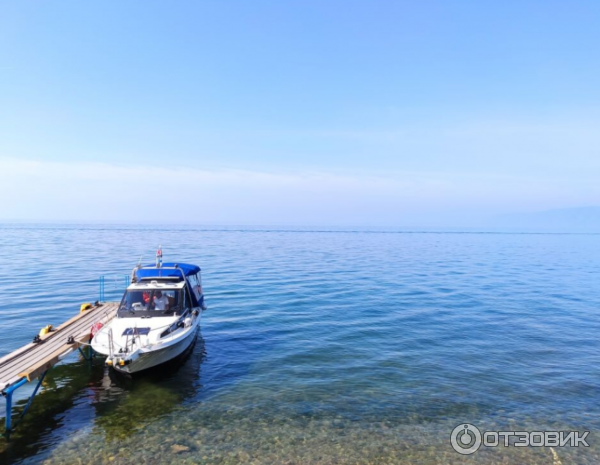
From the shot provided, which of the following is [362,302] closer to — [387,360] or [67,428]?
[387,360]

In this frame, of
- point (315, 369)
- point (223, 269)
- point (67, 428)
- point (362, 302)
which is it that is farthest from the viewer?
point (223, 269)

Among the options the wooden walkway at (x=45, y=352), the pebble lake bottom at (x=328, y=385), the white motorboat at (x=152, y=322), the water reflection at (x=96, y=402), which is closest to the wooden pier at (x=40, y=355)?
the wooden walkway at (x=45, y=352)

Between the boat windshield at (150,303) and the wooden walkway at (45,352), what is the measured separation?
4.90ft

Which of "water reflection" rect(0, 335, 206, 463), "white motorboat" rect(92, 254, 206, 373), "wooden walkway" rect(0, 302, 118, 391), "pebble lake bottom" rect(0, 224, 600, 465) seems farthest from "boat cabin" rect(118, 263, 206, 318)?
"pebble lake bottom" rect(0, 224, 600, 465)

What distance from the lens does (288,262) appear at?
55.7m

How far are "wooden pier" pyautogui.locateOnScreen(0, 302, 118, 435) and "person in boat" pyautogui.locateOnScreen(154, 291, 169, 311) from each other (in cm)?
262

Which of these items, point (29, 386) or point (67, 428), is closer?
point (67, 428)

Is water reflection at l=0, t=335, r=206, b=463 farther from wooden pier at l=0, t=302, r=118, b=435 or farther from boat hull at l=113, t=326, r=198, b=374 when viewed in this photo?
wooden pier at l=0, t=302, r=118, b=435

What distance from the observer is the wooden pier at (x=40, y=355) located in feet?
38.8

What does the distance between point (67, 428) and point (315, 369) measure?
9.75 m

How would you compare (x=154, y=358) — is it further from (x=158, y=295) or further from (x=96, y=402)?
(x=158, y=295)

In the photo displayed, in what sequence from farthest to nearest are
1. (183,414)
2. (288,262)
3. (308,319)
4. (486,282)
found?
(288,262) < (486,282) < (308,319) < (183,414)

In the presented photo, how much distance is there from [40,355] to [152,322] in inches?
166

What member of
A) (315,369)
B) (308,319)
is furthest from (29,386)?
(308,319)
